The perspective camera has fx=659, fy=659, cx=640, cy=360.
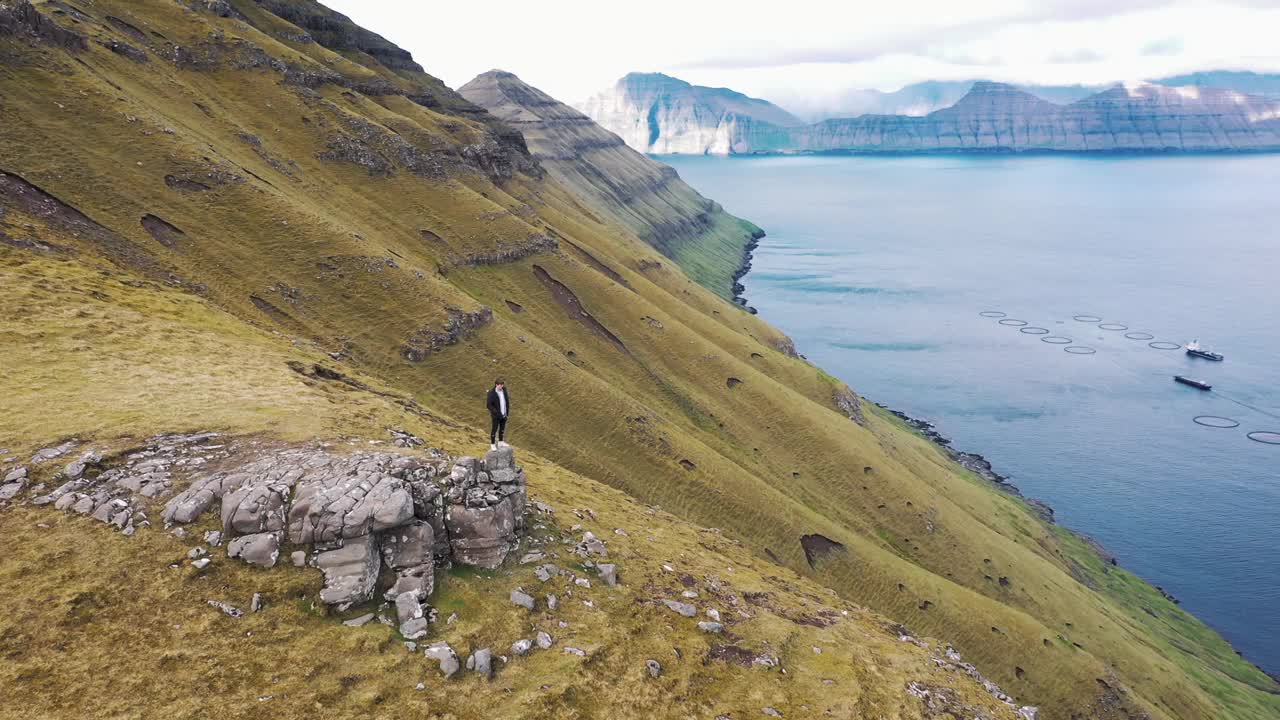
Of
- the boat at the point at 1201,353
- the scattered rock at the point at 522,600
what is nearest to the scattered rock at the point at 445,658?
the scattered rock at the point at 522,600

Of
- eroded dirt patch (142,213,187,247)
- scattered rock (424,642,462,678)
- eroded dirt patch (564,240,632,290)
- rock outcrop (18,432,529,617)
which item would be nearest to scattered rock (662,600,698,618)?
rock outcrop (18,432,529,617)

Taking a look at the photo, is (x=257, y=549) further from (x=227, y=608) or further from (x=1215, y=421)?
(x=1215, y=421)

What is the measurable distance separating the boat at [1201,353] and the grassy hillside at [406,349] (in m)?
113

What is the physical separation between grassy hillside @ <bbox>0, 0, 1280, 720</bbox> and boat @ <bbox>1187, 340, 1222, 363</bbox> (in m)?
113

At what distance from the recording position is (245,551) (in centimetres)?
2505

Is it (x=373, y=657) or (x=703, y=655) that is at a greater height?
(x=373, y=657)

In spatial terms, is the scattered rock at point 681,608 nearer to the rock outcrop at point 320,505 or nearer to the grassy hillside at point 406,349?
the grassy hillside at point 406,349

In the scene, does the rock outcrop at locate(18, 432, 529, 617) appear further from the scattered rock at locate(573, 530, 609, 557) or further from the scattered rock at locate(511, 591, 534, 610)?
the scattered rock at locate(573, 530, 609, 557)

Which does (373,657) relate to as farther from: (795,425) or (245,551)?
(795,425)

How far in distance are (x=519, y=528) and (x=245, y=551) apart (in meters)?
11.6

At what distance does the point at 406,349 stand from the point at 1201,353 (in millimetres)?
208127

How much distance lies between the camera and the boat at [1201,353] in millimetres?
176500

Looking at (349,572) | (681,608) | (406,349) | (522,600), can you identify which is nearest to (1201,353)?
(406,349)

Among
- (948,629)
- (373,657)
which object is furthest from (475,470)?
(948,629)
